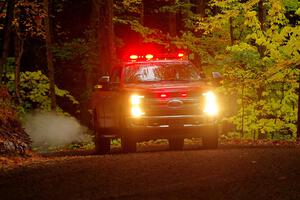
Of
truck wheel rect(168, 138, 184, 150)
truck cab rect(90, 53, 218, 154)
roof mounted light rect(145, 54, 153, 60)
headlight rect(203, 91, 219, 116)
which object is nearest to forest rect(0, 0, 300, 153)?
roof mounted light rect(145, 54, 153, 60)

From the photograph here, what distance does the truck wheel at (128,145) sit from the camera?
1439 centimetres

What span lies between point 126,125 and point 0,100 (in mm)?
4029

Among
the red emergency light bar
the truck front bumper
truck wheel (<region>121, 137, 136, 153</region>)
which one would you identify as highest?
the red emergency light bar

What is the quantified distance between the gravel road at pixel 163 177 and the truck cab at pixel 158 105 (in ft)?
6.47

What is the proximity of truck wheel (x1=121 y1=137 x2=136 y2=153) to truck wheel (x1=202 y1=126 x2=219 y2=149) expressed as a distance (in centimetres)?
156

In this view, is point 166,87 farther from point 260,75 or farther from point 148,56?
point 260,75

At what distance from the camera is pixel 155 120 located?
46.2 feet

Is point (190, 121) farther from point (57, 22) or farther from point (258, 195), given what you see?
point (57, 22)

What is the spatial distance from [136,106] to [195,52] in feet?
55.2

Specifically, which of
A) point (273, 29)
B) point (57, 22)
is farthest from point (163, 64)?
point (57, 22)

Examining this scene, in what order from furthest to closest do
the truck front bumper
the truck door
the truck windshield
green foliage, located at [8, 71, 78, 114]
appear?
green foliage, located at [8, 71, 78, 114] → the truck windshield → the truck door → the truck front bumper

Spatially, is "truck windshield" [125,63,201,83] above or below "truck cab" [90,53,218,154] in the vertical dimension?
above

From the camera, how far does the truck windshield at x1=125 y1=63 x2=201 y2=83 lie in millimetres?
15008

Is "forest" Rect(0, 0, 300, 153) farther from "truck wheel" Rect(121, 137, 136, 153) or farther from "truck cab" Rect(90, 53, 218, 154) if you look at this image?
"truck wheel" Rect(121, 137, 136, 153)
